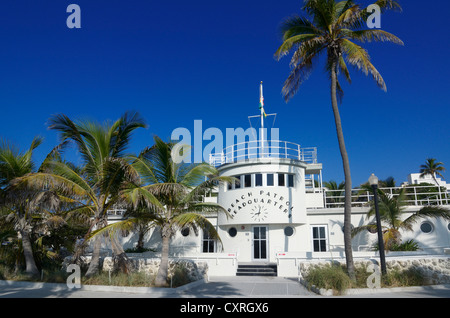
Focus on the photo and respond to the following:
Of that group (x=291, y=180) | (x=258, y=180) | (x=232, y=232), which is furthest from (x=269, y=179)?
(x=232, y=232)

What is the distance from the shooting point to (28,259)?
563 inches

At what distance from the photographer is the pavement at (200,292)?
35.0ft

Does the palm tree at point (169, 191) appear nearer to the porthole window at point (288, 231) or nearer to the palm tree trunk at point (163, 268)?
the palm tree trunk at point (163, 268)

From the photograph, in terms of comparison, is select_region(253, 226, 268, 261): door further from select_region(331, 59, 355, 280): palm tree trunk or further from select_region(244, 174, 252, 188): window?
select_region(331, 59, 355, 280): palm tree trunk

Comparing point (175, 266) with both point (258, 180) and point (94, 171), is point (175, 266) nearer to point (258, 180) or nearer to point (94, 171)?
point (94, 171)

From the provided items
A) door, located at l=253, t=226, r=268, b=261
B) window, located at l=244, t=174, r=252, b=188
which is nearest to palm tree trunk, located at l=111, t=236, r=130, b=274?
door, located at l=253, t=226, r=268, b=261

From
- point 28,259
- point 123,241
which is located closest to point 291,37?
point 28,259

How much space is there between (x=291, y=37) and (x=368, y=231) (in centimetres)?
1168

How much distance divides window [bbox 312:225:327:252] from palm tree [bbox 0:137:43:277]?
14081 mm

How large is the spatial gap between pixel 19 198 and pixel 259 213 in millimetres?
11558

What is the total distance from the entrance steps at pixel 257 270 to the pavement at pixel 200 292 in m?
3.96

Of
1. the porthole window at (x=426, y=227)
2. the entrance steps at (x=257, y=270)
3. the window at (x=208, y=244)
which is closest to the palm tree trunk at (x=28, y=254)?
the entrance steps at (x=257, y=270)

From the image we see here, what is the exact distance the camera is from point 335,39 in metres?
13.5
